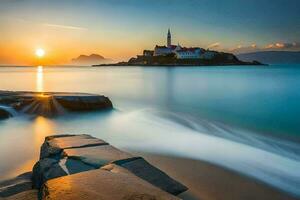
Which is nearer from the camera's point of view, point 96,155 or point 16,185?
point 16,185

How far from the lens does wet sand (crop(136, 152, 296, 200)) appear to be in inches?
189

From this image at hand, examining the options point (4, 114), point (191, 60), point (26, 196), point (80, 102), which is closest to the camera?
point (26, 196)

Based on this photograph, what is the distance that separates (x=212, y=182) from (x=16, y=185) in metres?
3.39

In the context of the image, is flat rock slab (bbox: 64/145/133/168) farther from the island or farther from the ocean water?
the island

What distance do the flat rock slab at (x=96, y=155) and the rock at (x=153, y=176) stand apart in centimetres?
21

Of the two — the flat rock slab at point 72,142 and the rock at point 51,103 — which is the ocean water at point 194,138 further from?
the flat rock slab at point 72,142

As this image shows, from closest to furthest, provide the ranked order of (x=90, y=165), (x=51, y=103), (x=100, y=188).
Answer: (x=100, y=188), (x=90, y=165), (x=51, y=103)

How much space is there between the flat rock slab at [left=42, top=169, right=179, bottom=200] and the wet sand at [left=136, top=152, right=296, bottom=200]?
120cm

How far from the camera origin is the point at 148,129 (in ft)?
36.4

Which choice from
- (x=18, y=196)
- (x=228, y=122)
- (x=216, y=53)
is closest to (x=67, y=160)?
(x=18, y=196)

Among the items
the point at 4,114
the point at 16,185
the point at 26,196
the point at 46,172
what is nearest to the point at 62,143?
the point at 16,185

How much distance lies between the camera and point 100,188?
351 centimetres

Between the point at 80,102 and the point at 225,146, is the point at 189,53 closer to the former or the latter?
the point at 80,102

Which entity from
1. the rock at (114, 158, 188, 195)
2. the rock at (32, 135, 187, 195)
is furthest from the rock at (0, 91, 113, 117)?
the rock at (114, 158, 188, 195)
